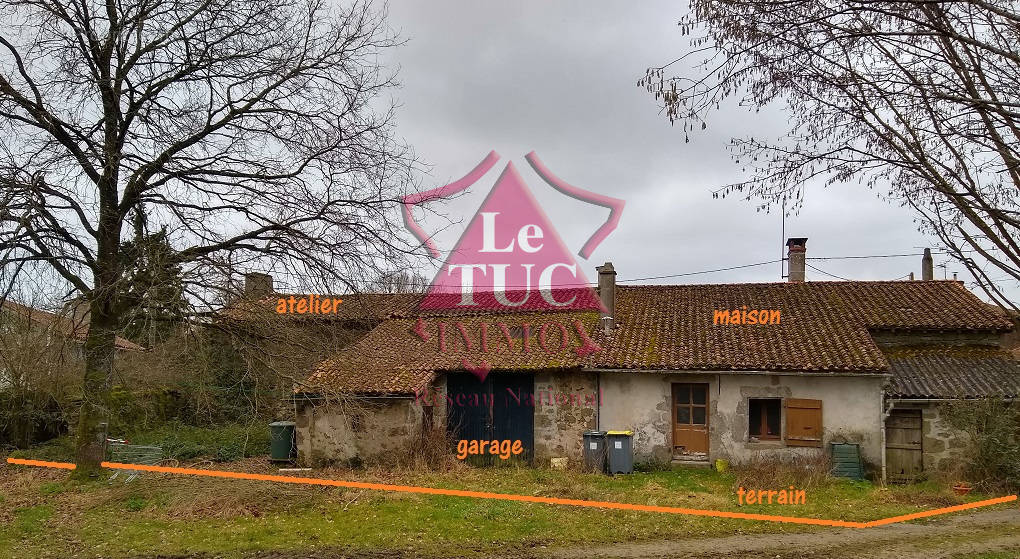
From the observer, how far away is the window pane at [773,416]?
17.3 meters

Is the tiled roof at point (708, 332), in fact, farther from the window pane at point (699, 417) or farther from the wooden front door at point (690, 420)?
the window pane at point (699, 417)

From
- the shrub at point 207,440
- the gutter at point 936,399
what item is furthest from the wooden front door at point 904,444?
the shrub at point 207,440

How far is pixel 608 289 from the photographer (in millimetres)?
Result: 21297

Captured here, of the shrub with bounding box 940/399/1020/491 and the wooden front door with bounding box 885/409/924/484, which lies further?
the wooden front door with bounding box 885/409/924/484

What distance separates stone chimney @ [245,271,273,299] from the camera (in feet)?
36.7

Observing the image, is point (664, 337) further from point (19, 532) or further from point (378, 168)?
point (19, 532)

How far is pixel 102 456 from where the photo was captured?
43.8 ft

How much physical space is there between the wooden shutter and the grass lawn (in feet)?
6.18

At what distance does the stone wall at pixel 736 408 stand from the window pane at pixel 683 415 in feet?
0.95

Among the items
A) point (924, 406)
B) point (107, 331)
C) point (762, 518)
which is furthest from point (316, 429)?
point (924, 406)

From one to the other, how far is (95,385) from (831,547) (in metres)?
12.6

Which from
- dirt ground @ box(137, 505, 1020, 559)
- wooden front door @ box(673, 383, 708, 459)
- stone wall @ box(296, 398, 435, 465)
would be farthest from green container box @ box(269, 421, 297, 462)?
wooden front door @ box(673, 383, 708, 459)

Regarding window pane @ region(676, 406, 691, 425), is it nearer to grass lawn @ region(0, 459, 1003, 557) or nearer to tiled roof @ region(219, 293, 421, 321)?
grass lawn @ region(0, 459, 1003, 557)

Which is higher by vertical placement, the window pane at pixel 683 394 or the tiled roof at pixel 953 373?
the tiled roof at pixel 953 373
